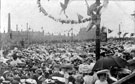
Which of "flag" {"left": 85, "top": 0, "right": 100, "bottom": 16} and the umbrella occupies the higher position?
"flag" {"left": 85, "top": 0, "right": 100, "bottom": 16}

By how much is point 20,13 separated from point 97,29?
3.43 meters

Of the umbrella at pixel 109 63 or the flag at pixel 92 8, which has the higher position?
the flag at pixel 92 8

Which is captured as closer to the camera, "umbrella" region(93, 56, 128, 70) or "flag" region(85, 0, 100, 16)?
"umbrella" region(93, 56, 128, 70)

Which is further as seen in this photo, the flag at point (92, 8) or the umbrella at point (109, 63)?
the flag at point (92, 8)

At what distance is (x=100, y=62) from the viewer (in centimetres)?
430

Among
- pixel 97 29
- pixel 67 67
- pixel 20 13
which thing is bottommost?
pixel 67 67

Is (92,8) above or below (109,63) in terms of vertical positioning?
above

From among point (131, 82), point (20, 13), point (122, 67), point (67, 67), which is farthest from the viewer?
point (20, 13)

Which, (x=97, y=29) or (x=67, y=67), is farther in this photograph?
(x=97, y=29)

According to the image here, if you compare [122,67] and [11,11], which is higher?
[11,11]

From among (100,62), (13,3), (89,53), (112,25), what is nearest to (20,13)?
(13,3)

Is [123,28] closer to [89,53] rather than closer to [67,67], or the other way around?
[89,53]

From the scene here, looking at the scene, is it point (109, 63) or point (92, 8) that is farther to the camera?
point (92, 8)

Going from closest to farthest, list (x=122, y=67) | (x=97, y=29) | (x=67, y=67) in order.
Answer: (x=122, y=67)
(x=67, y=67)
(x=97, y=29)
